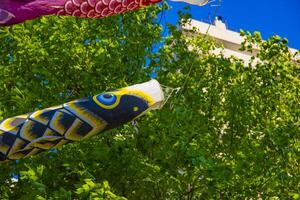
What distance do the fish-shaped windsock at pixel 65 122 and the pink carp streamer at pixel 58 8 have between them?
1.28m

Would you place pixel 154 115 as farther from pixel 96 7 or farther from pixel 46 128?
pixel 46 128

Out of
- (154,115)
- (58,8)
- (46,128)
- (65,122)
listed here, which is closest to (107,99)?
(65,122)

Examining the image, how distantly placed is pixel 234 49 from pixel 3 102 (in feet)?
142

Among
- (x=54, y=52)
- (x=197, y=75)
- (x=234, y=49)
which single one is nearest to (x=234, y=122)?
(x=197, y=75)

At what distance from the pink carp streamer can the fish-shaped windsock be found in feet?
4.21

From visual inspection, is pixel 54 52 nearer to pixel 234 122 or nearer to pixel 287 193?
pixel 234 122

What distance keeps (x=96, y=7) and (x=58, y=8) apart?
576 mm

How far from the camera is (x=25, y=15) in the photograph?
22.9 ft

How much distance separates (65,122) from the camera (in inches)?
264

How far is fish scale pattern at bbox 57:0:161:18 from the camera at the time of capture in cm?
745

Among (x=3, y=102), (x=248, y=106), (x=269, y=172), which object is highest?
(x=248, y=106)

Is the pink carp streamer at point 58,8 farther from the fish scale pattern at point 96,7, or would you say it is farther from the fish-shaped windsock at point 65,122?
the fish-shaped windsock at point 65,122

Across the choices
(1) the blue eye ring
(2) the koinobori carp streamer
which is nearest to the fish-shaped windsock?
(1) the blue eye ring

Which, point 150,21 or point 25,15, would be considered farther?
point 150,21
